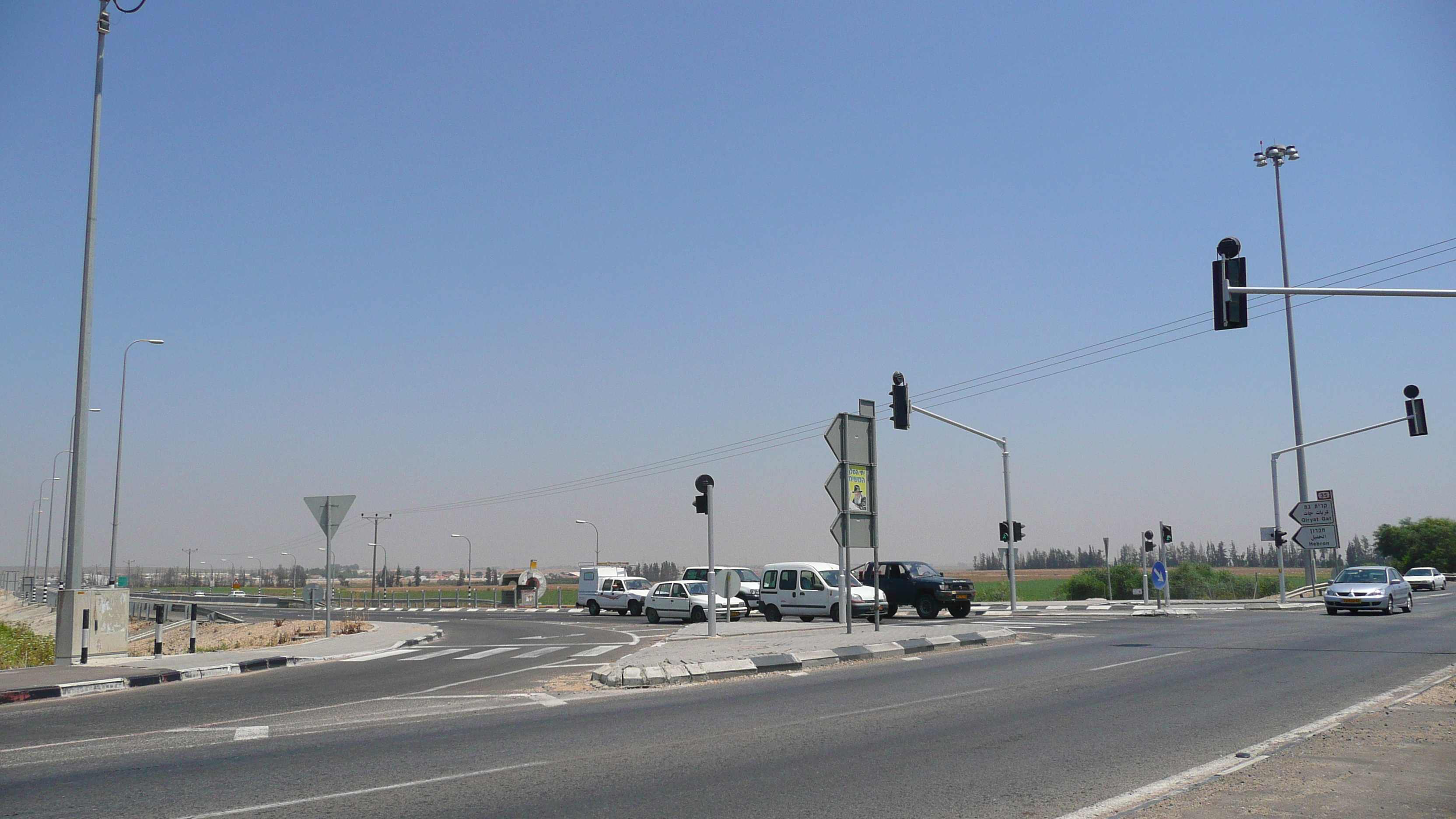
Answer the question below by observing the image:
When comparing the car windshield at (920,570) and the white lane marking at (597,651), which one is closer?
the white lane marking at (597,651)

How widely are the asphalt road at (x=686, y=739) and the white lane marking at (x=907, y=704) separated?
5 cm

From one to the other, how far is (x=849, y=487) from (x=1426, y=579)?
2307 inches

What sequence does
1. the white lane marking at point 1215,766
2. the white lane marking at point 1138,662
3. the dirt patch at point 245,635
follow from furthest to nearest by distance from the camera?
the dirt patch at point 245,635 → the white lane marking at point 1138,662 → the white lane marking at point 1215,766

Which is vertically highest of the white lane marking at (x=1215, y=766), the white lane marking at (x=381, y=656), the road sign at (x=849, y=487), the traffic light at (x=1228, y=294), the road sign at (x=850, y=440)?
the traffic light at (x=1228, y=294)

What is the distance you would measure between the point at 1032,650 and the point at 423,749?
13406mm

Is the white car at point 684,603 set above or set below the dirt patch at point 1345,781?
below

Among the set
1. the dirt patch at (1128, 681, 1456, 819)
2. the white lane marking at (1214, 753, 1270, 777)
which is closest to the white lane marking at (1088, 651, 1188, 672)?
the dirt patch at (1128, 681, 1456, 819)

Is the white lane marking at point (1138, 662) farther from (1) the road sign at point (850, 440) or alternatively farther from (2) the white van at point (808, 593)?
(2) the white van at point (808, 593)

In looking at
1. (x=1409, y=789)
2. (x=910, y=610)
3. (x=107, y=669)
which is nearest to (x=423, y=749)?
(x=1409, y=789)

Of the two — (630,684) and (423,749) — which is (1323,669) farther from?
(423,749)

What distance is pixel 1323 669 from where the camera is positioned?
1475 cm

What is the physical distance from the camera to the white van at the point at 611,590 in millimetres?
45656

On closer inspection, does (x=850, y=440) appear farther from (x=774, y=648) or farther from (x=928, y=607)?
(x=928, y=607)

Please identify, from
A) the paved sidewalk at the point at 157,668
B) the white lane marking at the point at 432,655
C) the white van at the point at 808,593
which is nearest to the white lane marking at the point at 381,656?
the paved sidewalk at the point at 157,668
